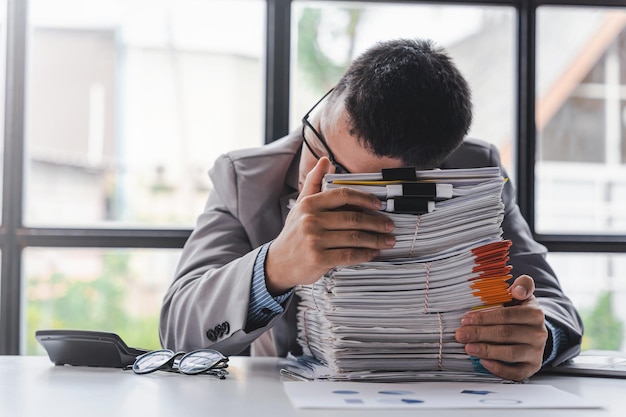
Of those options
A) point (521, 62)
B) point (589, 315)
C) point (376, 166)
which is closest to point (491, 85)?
point (521, 62)

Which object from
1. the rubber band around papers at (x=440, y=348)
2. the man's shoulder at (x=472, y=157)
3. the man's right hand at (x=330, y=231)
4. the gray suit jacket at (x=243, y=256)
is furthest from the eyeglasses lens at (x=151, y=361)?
the man's shoulder at (x=472, y=157)

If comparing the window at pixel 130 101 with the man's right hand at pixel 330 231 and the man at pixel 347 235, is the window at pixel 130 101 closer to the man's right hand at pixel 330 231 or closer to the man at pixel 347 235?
the man at pixel 347 235

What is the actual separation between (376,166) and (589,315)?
60.3 inches

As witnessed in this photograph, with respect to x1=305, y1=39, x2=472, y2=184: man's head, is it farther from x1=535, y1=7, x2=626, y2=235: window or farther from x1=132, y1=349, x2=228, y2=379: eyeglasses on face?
x1=535, y1=7, x2=626, y2=235: window

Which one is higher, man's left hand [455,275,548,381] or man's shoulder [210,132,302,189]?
man's shoulder [210,132,302,189]

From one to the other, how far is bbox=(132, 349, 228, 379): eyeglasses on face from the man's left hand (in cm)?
40

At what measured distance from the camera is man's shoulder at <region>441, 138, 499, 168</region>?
1836mm

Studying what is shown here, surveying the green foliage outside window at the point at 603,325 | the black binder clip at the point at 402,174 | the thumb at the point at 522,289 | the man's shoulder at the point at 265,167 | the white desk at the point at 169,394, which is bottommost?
the green foliage outside window at the point at 603,325

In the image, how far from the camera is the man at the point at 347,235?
1184mm

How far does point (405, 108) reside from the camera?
1286 millimetres

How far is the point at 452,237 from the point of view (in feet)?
3.84

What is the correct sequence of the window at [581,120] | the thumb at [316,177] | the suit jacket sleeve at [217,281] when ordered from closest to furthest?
the thumb at [316,177] < the suit jacket sleeve at [217,281] < the window at [581,120]

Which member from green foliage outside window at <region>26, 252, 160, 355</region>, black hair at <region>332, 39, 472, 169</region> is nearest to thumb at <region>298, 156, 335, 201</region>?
black hair at <region>332, 39, 472, 169</region>

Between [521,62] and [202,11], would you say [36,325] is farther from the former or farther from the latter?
[521,62]
